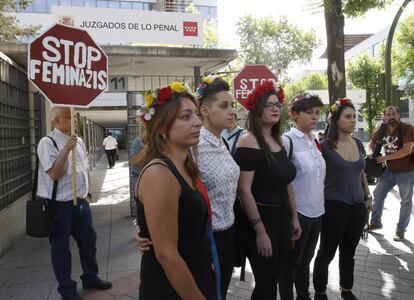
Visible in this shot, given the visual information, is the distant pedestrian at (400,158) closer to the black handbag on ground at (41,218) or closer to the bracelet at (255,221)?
the bracelet at (255,221)

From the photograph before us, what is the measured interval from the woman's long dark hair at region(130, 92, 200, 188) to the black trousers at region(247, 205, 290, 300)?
1.21 m

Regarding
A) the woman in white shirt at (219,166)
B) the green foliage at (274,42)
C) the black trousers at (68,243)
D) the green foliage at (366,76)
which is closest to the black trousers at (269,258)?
the woman in white shirt at (219,166)

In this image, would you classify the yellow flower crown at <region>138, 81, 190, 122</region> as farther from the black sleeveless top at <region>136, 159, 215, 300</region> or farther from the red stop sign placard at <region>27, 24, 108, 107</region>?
the red stop sign placard at <region>27, 24, 108, 107</region>

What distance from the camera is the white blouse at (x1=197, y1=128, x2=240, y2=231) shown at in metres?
2.75

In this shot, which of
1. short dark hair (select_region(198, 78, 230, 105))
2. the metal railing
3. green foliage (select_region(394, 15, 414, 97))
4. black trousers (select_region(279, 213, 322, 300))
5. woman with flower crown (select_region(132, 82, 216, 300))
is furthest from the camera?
green foliage (select_region(394, 15, 414, 97))

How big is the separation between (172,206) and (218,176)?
0.98 meters

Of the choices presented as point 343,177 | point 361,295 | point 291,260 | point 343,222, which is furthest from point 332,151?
point 361,295

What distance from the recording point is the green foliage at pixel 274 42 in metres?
39.0

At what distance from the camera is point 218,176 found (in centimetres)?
275

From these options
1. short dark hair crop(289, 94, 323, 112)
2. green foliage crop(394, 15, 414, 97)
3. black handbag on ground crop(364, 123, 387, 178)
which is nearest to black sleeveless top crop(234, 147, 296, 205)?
short dark hair crop(289, 94, 323, 112)

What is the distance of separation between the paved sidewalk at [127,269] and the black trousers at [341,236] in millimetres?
316

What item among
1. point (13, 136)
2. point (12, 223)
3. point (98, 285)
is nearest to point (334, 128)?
point (98, 285)

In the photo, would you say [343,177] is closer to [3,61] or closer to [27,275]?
[27,275]

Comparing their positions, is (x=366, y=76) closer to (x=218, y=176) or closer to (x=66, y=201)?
(x=66, y=201)
